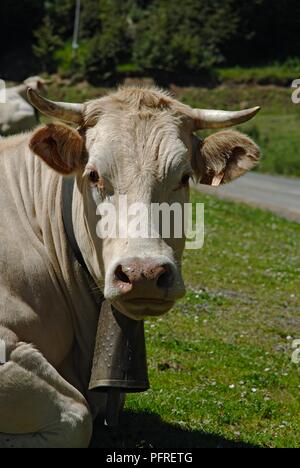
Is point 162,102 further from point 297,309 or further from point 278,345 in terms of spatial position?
point 297,309

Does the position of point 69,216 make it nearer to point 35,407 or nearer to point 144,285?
point 144,285

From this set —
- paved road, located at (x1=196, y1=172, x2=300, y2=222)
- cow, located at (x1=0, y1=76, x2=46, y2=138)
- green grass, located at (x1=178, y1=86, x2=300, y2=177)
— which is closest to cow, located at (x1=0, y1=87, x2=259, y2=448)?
cow, located at (x1=0, y1=76, x2=46, y2=138)

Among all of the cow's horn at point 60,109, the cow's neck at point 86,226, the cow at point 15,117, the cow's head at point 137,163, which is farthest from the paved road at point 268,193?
the cow's horn at point 60,109

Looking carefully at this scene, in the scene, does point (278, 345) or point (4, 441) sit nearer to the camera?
point (4, 441)

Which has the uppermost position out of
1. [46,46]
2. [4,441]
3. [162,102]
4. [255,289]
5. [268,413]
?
[162,102]

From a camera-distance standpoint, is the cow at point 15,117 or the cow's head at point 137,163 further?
the cow at point 15,117

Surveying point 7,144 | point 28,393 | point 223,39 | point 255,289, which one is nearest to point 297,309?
point 255,289

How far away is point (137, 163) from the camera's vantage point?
6.01 metres

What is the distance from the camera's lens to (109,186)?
19.9ft

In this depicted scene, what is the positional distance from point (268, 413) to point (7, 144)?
3236 mm

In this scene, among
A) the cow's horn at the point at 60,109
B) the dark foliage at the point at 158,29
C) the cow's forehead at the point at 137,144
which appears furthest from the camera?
the dark foliage at the point at 158,29

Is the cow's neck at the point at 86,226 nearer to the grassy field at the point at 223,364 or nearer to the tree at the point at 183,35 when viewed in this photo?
the grassy field at the point at 223,364

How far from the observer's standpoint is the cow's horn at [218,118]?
6.52 m

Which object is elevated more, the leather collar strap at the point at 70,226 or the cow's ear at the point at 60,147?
the cow's ear at the point at 60,147
